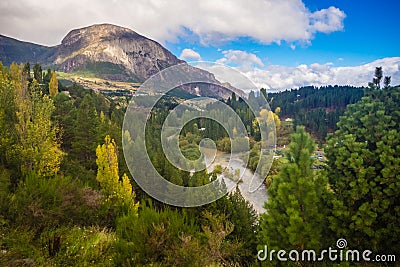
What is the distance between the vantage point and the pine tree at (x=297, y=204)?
9484 mm

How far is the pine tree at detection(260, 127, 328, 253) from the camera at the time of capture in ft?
31.1

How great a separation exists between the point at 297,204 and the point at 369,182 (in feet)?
11.4

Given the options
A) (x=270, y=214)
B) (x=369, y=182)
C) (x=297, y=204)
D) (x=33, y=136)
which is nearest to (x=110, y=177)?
(x=33, y=136)

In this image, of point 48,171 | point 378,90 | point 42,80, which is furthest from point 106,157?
point 42,80

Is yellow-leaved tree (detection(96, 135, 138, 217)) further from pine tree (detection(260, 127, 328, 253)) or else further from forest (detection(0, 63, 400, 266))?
pine tree (detection(260, 127, 328, 253))

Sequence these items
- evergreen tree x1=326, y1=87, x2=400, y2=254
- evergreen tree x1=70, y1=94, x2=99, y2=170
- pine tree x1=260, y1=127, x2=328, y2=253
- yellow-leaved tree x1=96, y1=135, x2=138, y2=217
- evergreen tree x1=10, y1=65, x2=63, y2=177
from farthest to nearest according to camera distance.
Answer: evergreen tree x1=70, y1=94, x2=99, y2=170 → yellow-leaved tree x1=96, y1=135, x2=138, y2=217 → evergreen tree x1=10, y1=65, x2=63, y2=177 → evergreen tree x1=326, y1=87, x2=400, y2=254 → pine tree x1=260, y1=127, x2=328, y2=253

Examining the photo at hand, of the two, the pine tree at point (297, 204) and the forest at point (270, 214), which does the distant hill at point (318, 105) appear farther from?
the pine tree at point (297, 204)

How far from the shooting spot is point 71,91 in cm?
5594

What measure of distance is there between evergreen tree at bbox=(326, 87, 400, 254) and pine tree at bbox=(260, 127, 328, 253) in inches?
51.3

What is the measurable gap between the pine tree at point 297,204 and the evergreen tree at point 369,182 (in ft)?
4.27

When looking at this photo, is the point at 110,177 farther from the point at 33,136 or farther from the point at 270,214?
the point at 270,214

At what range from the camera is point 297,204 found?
9492mm

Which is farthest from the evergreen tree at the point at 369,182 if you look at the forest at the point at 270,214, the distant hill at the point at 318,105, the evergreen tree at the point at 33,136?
the distant hill at the point at 318,105

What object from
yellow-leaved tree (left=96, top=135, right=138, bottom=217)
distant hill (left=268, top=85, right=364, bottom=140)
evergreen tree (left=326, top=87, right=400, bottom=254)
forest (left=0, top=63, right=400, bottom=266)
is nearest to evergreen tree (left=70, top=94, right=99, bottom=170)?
yellow-leaved tree (left=96, top=135, right=138, bottom=217)
